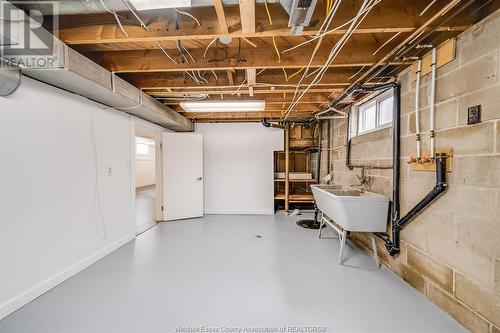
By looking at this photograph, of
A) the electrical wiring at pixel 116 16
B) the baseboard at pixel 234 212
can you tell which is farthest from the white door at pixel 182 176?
the electrical wiring at pixel 116 16

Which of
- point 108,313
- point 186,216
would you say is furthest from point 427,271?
point 186,216

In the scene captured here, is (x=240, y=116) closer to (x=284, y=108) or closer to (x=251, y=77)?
(x=284, y=108)

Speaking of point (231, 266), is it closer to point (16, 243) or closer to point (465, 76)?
point (16, 243)

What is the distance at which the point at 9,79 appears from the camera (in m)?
1.54

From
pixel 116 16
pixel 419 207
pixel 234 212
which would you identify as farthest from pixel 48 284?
pixel 419 207

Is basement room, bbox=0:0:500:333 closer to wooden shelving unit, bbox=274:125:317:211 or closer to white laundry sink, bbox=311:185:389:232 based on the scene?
white laundry sink, bbox=311:185:389:232

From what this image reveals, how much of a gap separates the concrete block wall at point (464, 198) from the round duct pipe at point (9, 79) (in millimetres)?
3414

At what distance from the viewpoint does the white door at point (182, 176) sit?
4160 millimetres

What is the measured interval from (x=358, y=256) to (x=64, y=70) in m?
3.65

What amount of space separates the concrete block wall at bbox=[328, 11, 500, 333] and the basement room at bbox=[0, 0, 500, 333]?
0.04ft

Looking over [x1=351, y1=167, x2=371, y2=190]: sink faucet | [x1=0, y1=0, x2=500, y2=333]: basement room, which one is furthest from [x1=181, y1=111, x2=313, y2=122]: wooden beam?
[x1=351, y1=167, x2=371, y2=190]: sink faucet
